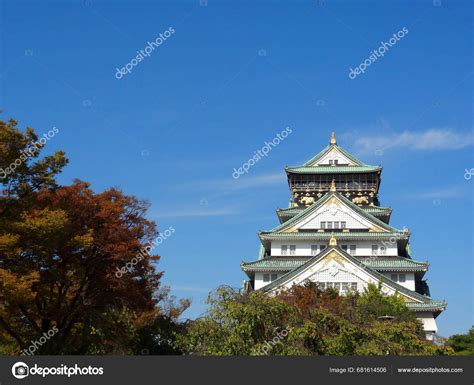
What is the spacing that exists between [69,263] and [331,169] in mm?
33454

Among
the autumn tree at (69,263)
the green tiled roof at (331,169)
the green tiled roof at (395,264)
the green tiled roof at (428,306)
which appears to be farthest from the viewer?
the green tiled roof at (331,169)

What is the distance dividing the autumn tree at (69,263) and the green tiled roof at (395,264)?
69.9ft

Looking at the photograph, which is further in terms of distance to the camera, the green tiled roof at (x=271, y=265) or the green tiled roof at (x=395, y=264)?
the green tiled roof at (x=271, y=265)

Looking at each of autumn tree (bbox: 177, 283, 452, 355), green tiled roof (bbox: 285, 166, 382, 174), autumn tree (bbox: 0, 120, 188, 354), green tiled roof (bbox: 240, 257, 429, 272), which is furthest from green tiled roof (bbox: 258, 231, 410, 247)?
autumn tree (bbox: 177, 283, 452, 355)

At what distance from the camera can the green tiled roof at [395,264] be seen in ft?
149

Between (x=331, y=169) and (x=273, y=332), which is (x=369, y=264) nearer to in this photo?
(x=331, y=169)

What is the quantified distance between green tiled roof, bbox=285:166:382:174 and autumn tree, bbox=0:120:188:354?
91.7ft

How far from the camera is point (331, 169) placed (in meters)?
55.6

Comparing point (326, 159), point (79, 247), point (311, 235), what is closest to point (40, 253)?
point (79, 247)

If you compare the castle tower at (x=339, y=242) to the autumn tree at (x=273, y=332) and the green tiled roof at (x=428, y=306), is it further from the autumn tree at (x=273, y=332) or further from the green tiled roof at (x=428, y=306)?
the autumn tree at (x=273, y=332)

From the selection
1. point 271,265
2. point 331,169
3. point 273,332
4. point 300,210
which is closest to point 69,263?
point 273,332

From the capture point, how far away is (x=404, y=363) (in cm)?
1608

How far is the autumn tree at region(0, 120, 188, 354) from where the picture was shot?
22516mm

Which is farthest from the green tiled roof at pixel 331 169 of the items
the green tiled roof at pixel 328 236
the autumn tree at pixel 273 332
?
the autumn tree at pixel 273 332
